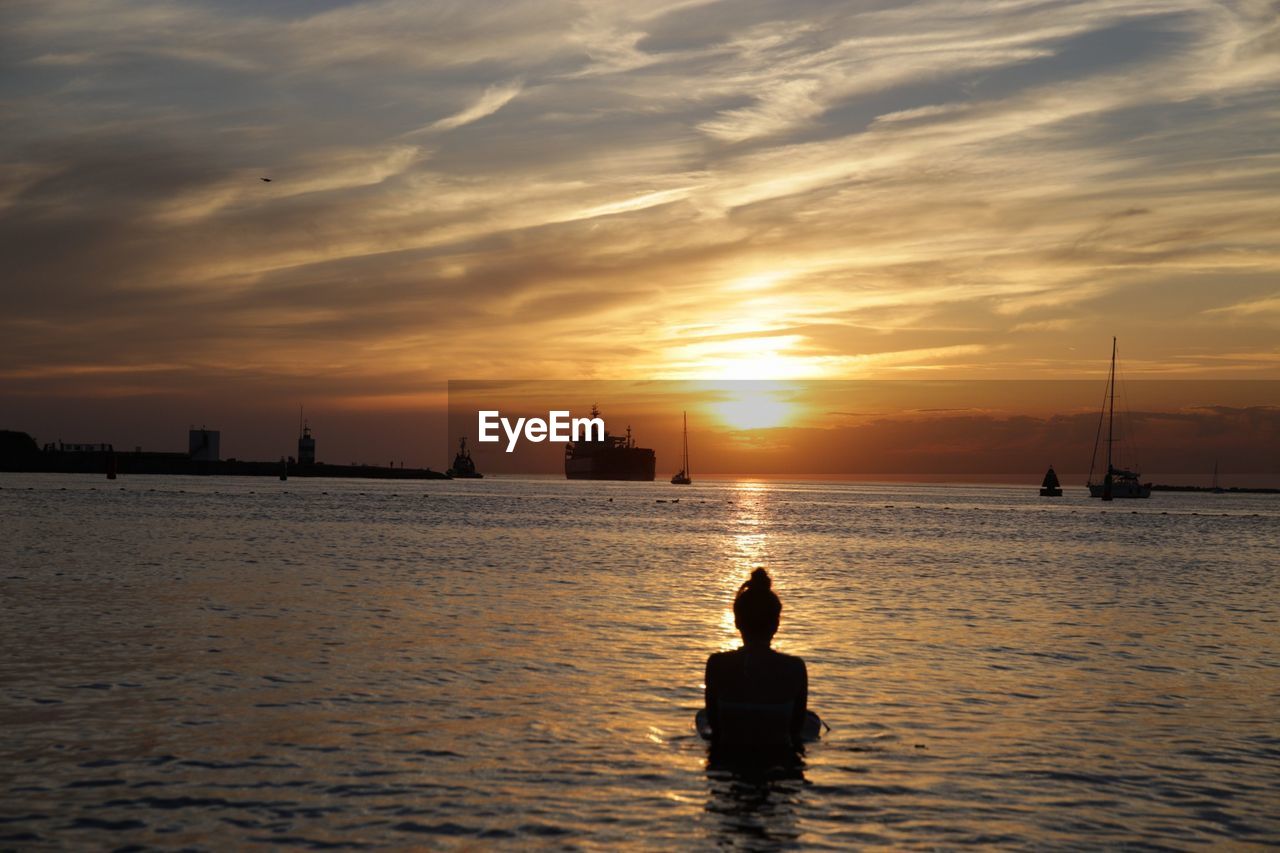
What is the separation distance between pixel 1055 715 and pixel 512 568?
31068 mm

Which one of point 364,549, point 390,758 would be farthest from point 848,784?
point 364,549

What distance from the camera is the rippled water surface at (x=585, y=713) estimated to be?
11766mm

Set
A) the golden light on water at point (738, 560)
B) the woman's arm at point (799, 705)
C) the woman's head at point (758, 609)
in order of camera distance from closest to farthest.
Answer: the woman's head at point (758, 609) → the woman's arm at point (799, 705) → the golden light on water at point (738, 560)

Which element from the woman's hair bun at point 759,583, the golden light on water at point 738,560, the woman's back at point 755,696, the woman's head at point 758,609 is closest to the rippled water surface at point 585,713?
the golden light on water at point 738,560

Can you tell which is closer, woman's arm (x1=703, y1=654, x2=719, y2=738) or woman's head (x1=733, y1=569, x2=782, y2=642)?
woman's head (x1=733, y1=569, x2=782, y2=642)

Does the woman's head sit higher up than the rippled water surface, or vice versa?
the woman's head

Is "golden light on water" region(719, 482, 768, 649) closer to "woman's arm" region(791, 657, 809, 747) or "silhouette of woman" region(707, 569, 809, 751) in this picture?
"woman's arm" region(791, 657, 809, 747)

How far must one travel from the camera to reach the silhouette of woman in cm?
1410

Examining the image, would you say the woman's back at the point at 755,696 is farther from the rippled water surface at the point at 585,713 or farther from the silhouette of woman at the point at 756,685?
the rippled water surface at the point at 585,713

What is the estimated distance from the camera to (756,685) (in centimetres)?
1441

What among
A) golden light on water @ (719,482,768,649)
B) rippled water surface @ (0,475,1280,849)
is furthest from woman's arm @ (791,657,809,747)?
golden light on water @ (719,482,768,649)

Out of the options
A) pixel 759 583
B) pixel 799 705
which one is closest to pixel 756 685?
pixel 799 705

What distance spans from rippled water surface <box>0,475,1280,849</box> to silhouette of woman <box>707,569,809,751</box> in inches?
24.2

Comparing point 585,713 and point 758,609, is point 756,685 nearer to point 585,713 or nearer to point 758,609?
point 758,609
